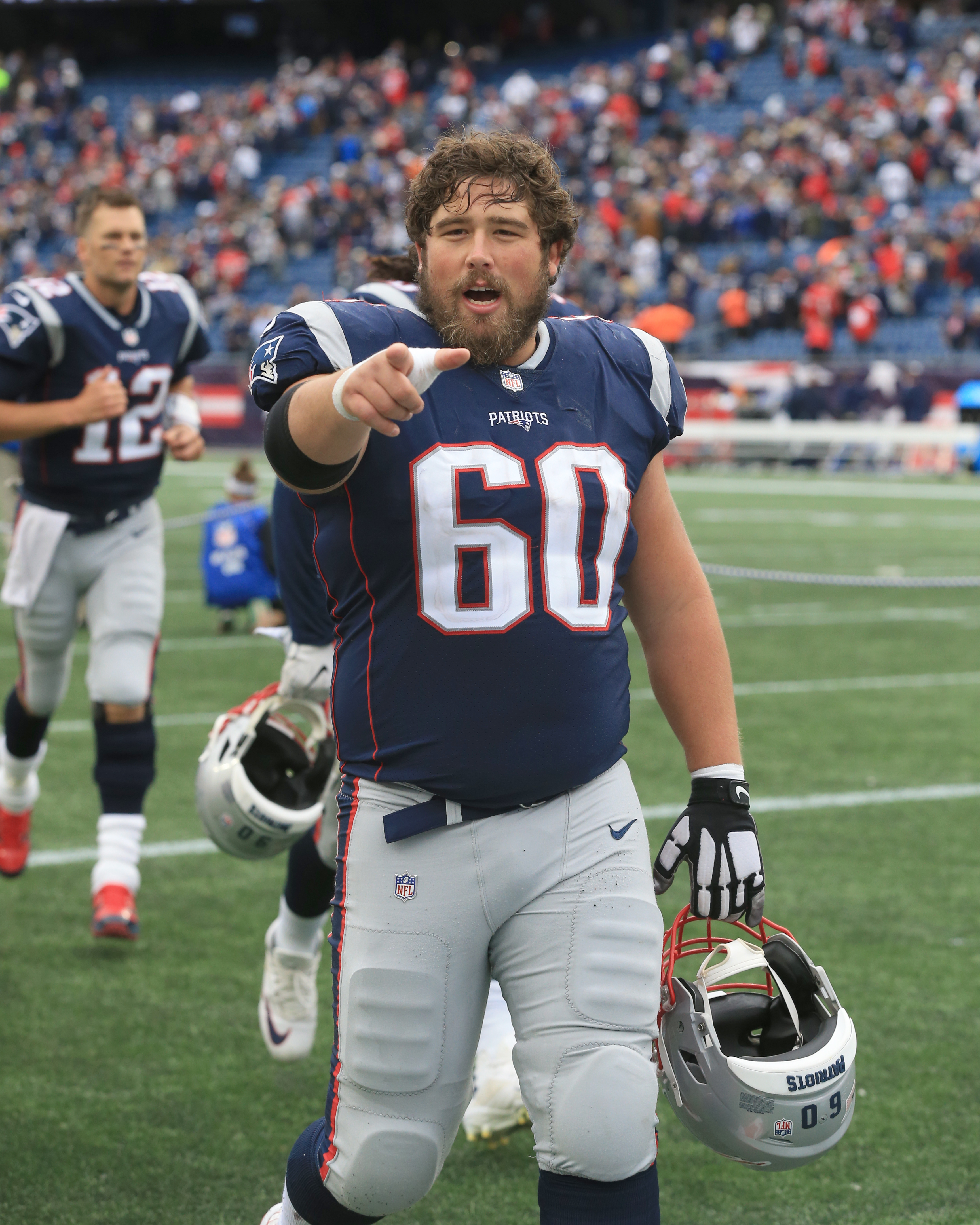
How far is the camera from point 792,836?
18.8 feet

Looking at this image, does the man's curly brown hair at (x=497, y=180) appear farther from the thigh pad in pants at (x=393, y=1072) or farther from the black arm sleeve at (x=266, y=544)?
the black arm sleeve at (x=266, y=544)

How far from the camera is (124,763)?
494 cm

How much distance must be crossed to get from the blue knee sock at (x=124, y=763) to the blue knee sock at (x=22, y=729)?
1.05 ft

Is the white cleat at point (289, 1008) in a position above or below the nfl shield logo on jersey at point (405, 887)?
below

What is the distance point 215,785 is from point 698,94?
1172 inches

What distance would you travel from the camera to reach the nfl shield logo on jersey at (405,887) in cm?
245

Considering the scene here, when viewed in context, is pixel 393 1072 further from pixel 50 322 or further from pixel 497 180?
pixel 50 322

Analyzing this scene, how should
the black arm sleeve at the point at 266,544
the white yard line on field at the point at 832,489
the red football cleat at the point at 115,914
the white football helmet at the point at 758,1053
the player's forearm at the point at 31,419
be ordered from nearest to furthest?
1. the white football helmet at the point at 758,1053
2. the red football cleat at the point at 115,914
3. the player's forearm at the point at 31,419
4. the black arm sleeve at the point at 266,544
5. the white yard line on field at the point at 832,489

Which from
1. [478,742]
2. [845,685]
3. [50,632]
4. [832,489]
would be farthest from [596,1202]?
[832,489]

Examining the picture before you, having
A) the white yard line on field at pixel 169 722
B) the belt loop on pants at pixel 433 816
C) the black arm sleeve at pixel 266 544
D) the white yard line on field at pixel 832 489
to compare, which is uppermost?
the belt loop on pants at pixel 433 816

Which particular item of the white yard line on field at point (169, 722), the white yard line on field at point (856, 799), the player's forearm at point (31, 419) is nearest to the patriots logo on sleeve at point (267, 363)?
the player's forearm at point (31, 419)

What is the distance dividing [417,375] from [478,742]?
1.98ft

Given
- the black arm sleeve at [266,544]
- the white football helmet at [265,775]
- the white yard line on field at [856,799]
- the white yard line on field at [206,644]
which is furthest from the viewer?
the white yard line on field at [206,644]

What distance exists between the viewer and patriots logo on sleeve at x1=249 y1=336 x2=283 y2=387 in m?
2.39
